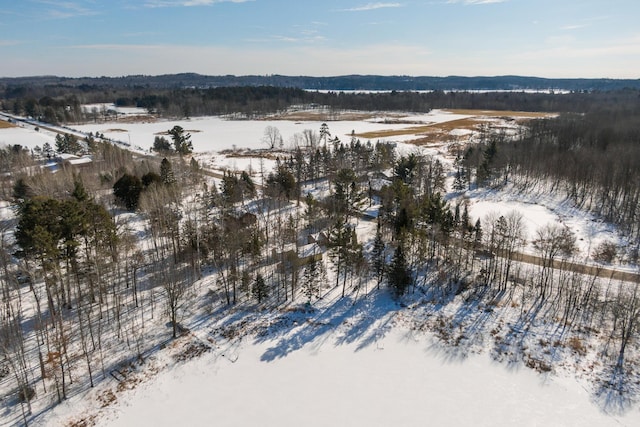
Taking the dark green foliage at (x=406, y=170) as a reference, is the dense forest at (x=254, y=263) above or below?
below

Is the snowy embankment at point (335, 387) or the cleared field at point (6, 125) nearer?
the snowy embankment at point (335, 387)

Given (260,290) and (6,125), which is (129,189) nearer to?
(260,290)

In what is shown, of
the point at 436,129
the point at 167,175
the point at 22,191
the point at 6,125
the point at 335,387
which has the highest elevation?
the point at 6,125

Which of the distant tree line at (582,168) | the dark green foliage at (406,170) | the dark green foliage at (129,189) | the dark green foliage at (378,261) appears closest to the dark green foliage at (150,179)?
the dark green foliage at (129,189)

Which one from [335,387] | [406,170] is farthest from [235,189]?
[335,387]

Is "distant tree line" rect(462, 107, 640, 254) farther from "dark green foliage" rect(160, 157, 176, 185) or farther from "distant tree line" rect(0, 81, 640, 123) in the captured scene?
"distant tree line" rect(0, 81, 640, 123)

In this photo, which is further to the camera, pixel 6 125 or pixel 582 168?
pixel 6 125

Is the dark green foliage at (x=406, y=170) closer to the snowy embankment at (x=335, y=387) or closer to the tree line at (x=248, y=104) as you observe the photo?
the snowy embankment at (x=335, y=387)

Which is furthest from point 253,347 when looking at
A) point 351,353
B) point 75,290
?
point 75,290

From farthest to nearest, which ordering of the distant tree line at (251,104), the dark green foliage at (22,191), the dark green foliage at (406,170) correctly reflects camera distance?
1. the distant tree line at (251,104)
2. the dark green foliage at (406,170)
3. the dark green foliage at (22,191)
